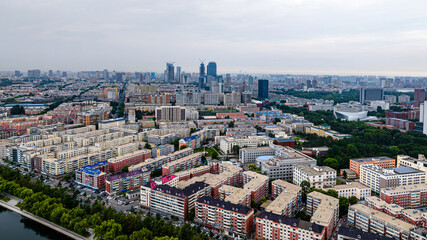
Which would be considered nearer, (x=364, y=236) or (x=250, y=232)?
(x=364, y=236)

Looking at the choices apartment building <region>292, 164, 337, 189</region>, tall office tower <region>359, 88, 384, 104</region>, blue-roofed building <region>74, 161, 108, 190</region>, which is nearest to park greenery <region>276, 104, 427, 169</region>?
apartment building <region>292, 164, 337, 189</region>

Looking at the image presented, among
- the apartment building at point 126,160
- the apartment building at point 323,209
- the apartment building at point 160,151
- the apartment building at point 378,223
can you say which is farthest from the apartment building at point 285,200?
the apartment building at point 160,151

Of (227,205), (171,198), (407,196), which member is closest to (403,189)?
(407,196)

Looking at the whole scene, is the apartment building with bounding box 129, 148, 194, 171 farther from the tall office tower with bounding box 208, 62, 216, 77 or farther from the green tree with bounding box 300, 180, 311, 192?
the tall office tower with bounding box 208, 62, 216, 77

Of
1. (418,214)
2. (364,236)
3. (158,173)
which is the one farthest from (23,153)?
(418,214)

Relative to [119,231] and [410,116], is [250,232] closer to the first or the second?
[119,231]

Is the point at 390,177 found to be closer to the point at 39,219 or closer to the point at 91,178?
the point at 91,178

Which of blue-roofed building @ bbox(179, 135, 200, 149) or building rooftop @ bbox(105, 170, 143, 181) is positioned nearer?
building rooftop @ bbox(105, 170, 143, 181)
